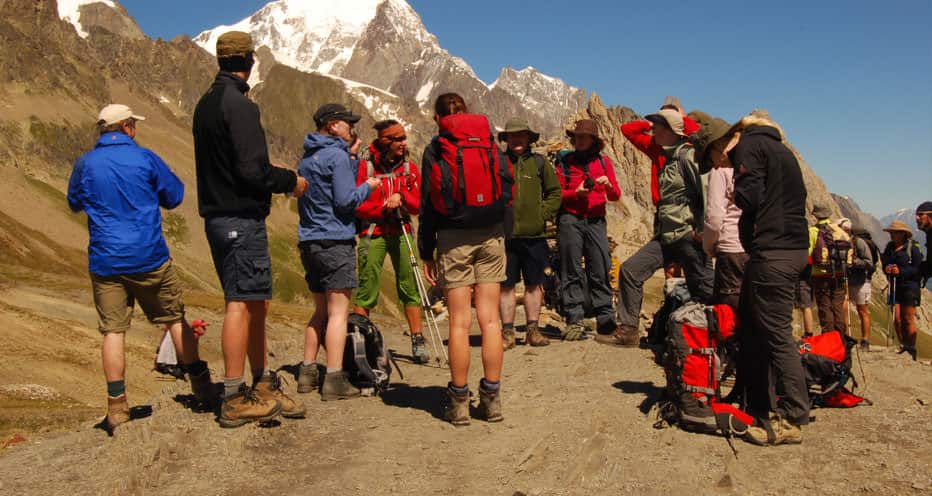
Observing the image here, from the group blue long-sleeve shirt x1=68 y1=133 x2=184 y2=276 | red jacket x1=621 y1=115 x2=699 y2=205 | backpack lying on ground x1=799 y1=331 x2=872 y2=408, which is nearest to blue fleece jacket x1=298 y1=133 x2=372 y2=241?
blue long-sleeve shirt x1=68 y1=133 x2=184 y2=276

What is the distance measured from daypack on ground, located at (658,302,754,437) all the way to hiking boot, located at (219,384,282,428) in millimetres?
3602

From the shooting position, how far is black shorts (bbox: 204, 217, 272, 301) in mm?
6426

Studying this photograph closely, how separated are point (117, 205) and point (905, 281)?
13215mm

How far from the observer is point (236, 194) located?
645cm

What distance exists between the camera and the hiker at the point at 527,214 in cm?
1026

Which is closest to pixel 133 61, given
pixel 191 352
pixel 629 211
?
pixel 629 211

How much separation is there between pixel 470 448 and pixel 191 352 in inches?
119

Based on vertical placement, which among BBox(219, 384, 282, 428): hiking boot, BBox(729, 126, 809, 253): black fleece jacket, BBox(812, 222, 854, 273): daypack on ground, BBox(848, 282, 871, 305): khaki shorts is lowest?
BBox(219, 384, 282, 428): hiking boot

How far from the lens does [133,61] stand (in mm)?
179000

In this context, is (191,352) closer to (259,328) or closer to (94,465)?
(259,328)

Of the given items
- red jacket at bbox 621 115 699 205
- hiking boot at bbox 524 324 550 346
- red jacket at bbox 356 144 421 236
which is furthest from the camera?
hiking boot at bbox 524 324 550 346

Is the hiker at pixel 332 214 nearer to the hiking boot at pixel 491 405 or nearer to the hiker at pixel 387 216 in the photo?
the hiker at pixel 387 216

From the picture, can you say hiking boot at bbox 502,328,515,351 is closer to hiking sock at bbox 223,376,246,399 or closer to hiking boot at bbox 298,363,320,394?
hiking boot at bbox 298,363,320,394

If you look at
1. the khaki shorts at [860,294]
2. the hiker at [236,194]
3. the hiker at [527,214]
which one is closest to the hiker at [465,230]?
the hiker at [236,194]
